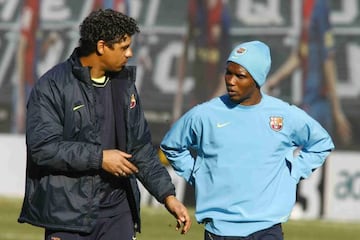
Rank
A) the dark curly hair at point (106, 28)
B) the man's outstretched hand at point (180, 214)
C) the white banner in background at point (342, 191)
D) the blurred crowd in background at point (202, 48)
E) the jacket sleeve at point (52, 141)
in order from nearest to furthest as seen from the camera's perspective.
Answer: the jacket sleeve at point (52, 141)
the dark curly hair at point (106, 28)
the man's outstretched hand at point (180, 214)
the white banner in background at point (342, 191)
the blurred crowd in background at point (202, 48)

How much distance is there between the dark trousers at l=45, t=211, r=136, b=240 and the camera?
7.11 meters

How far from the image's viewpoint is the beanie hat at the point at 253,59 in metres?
7.62

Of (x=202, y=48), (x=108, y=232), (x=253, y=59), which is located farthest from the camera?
(x=202, y=48)

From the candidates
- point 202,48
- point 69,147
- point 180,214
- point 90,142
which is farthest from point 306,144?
point 202,48

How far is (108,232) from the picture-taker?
23.7ft

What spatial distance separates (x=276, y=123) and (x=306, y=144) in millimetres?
374

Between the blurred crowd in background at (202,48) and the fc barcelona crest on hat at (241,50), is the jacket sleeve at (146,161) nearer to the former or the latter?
the fc barcelona crest on hat at (241,50)

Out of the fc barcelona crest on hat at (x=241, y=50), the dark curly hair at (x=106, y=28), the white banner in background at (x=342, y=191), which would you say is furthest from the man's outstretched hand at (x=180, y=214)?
the white banner in background at (x=342, y=191)

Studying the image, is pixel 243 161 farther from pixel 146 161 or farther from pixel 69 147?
pixel 69 147

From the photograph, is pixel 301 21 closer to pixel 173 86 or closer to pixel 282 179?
pixel 173 86

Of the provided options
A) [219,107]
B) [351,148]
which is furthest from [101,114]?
[351,148]

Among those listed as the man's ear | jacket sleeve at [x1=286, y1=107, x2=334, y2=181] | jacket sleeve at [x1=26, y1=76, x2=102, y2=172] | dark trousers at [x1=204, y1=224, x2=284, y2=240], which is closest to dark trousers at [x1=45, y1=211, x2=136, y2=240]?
jacket sleeve at [x1=26, y1=76, x2=102, y2=172]

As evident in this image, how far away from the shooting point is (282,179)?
25.3 ft

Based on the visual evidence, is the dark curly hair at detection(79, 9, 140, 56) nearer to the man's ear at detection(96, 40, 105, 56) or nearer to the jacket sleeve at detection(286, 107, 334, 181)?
the man's ear at detection(96, 40, 105, 56)
